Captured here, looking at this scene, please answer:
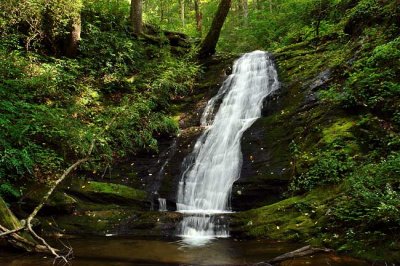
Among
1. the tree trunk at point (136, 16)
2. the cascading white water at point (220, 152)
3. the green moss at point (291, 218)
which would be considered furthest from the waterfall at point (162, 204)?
the tree trunk at point (136, 16)

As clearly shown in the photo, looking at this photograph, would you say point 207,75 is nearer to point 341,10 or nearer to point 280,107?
point 280,107

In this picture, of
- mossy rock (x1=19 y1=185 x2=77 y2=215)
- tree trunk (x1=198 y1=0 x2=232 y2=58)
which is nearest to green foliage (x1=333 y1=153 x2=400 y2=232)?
mossy rock (x1=19 y1=185 x2=77 y2=215)

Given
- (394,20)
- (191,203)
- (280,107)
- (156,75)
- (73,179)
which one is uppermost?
(394,20)

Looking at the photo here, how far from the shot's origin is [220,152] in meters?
11.2

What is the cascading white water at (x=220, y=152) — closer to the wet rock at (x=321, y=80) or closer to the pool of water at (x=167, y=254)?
the pool of water at (x=167, y=254)

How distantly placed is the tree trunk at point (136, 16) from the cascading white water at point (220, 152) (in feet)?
15.3

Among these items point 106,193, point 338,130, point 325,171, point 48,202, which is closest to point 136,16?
point 106,193

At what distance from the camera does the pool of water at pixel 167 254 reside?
552 centimetres

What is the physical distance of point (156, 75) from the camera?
1475 cm

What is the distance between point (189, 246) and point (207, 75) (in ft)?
32.9

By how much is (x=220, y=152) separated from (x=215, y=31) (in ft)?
23.7

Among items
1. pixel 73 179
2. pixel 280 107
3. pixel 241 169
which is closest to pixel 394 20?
pixel 280 107

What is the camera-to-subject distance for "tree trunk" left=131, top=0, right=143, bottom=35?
53.1 ft

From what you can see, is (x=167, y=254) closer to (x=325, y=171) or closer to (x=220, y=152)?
(x=325, y=171)
